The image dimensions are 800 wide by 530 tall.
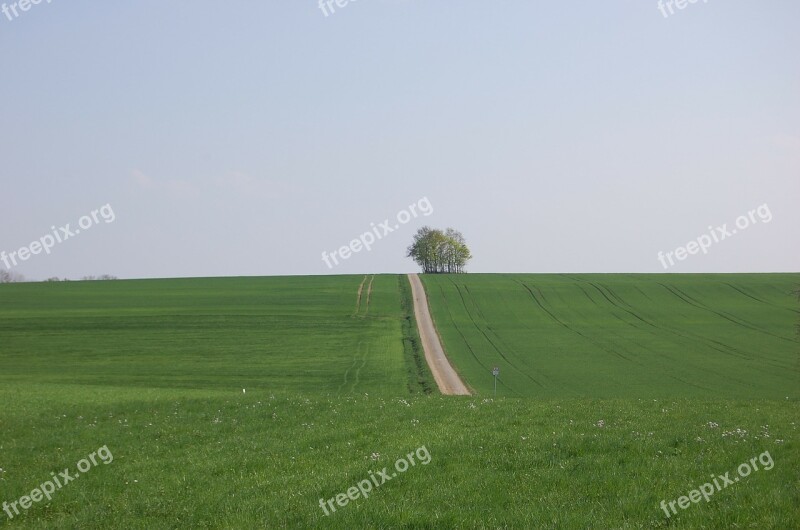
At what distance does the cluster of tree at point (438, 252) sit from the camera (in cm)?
16075

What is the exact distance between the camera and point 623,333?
6294 cm

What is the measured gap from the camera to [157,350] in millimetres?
53969

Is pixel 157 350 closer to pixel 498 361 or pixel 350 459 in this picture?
pixel 498 361

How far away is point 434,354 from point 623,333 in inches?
799

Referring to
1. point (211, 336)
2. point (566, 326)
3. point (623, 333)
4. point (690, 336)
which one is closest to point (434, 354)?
point (566, 326)

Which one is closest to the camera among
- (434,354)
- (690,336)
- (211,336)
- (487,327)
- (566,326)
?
(434,354)

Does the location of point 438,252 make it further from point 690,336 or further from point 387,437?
point 387,437

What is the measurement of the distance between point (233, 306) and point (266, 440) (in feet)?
206

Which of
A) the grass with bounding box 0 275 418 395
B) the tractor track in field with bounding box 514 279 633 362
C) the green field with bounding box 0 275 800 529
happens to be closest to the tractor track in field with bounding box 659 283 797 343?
the green field with bounding box 0 275 800 529

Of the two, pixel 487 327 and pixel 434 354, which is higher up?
pixel 487 327

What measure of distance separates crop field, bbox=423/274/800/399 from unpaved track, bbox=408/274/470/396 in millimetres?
1009

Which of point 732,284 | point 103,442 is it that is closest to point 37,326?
point 103,442

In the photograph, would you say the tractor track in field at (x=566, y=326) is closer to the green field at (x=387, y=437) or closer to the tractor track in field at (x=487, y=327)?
the green field at (x=387, y=437)

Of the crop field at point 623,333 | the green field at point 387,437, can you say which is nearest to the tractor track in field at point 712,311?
the crop field at point 623,333
